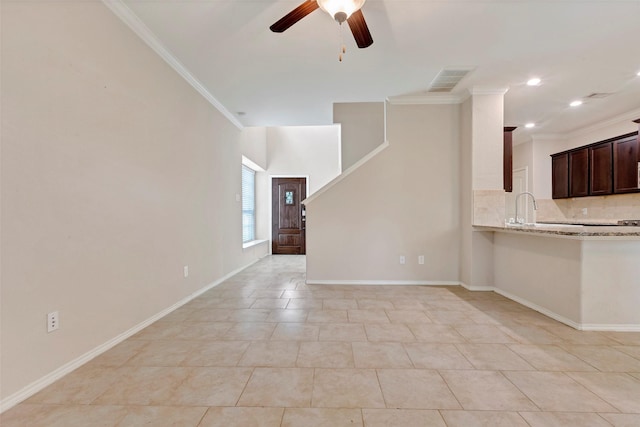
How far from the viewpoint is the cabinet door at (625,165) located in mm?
4238

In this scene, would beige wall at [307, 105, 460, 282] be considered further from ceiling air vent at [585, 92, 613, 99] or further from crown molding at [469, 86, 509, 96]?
ceiling air vent at [585, 92, 613, 99]

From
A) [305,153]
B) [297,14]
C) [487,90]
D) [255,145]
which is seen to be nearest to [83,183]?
[297,14]

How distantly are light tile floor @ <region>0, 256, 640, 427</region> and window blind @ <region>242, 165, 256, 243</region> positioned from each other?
147 inches

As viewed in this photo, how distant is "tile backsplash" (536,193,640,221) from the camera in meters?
4.53

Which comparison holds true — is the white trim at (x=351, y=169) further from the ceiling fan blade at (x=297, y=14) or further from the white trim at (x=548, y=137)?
the white trim at (x=548, y=137)

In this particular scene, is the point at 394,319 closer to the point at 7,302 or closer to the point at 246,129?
the point at 7,302

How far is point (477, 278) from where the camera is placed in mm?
3746

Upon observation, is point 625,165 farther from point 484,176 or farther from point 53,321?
point 53,321

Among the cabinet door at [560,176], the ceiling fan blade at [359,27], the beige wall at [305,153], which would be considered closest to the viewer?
the ceiling fan blade at [359,27]

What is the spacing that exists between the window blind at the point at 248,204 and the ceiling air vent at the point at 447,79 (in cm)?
435

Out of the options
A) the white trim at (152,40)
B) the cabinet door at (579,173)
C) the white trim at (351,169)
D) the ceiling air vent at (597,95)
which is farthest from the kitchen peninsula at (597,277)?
the white trim at (152,40)

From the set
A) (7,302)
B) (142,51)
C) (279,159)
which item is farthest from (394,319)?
(279,159)

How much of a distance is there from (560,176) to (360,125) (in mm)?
4201

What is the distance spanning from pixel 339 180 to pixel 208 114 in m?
2.07
